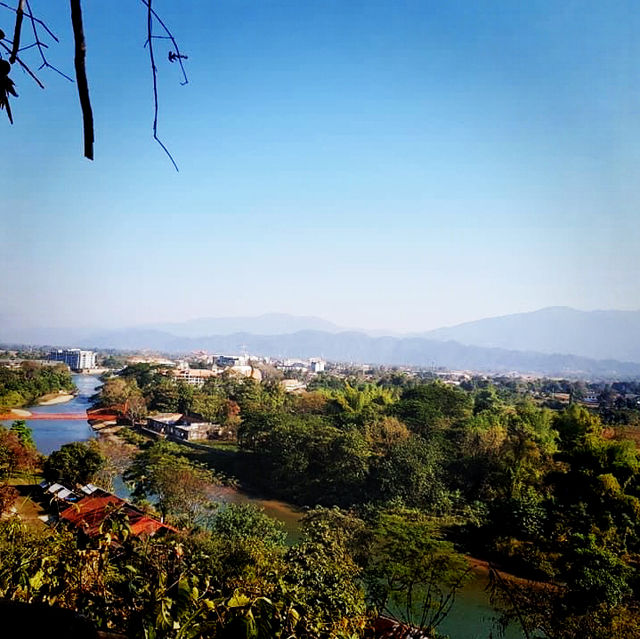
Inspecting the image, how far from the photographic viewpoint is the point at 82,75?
783 millimetres

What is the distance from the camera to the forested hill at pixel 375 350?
140m

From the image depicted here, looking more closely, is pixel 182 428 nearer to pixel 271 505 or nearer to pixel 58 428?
pixel 58 428

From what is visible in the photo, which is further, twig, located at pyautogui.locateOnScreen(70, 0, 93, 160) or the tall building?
the tall building

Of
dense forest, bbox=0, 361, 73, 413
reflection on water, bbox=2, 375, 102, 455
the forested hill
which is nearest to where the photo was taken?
reflection on water, bbox=2, 375, 102, 455

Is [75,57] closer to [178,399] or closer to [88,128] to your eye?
[88,128]

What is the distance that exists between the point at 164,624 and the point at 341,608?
392 centimetres

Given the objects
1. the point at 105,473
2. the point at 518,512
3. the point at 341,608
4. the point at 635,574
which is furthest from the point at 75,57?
the point at 105,473

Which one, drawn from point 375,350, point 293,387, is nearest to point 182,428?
point 293,387

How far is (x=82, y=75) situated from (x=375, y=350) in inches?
6726

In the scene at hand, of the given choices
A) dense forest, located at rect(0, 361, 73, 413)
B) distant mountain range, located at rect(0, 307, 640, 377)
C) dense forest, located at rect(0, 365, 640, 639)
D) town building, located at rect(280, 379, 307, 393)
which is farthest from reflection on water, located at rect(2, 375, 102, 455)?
distant mountain range, located at rect(0, 307, 640, 377)

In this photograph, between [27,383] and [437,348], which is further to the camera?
[437,348]

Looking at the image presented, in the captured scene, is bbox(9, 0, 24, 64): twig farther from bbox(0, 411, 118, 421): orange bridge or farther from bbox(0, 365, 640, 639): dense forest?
bbox(0, 411, 118, 421): orange bridge

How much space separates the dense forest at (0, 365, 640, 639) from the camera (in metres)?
1.55

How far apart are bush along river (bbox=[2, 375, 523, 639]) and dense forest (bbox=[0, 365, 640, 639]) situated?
0.26 m
